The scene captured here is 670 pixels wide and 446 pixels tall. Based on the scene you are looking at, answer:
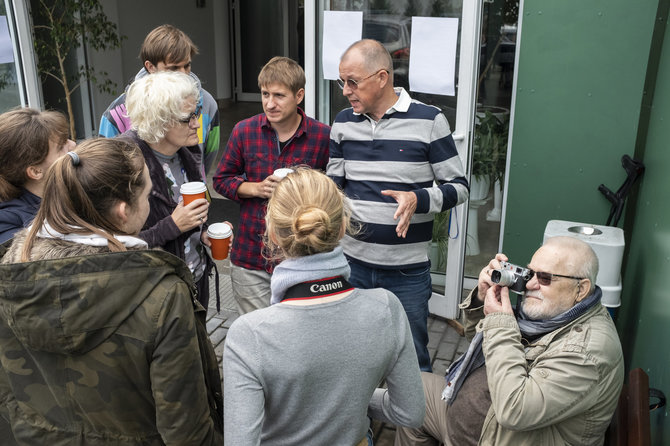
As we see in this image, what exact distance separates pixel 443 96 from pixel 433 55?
29 centimetres

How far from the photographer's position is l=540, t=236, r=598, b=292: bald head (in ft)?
7.22

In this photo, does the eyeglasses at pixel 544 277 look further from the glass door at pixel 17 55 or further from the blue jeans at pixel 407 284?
the glass door at pixel 17 55

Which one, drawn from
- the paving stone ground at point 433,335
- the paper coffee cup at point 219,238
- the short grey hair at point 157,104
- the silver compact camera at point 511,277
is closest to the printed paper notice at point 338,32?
the short grey hair at point 157,104

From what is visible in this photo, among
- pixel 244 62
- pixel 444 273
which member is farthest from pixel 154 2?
pixel 444 273

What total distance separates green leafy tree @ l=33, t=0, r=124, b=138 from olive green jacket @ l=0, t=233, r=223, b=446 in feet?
21.3

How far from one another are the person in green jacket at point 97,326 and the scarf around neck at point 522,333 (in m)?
1.10

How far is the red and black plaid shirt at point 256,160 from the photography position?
10.3 feet

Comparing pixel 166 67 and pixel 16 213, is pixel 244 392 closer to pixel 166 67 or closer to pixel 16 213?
pixel 16 213

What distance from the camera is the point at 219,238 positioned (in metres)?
2.54

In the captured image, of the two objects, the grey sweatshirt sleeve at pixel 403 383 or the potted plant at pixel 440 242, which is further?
the potted plant at pixel 440 242

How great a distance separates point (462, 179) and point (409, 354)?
1.51 metres

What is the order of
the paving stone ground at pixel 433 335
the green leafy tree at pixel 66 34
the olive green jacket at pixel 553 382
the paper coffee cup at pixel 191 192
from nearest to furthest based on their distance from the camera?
the olive green jacket at pixel 553 382
the paper coffee cup at pixel 191 192
the paving stone ground at pixel 433 335
the green leafy tree at pixel 66 34

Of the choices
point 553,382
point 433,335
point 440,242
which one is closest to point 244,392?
point 553,382

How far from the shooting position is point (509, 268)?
7.37ft
